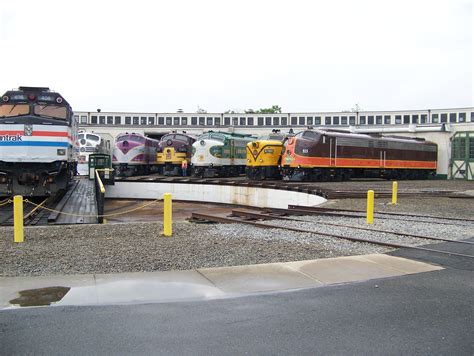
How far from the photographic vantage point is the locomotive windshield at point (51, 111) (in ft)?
54.8

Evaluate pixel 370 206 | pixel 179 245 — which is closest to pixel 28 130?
pixel 179 245

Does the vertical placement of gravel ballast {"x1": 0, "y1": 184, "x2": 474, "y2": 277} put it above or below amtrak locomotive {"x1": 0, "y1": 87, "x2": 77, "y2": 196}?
below

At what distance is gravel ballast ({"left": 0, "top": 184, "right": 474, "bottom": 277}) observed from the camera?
7.95m

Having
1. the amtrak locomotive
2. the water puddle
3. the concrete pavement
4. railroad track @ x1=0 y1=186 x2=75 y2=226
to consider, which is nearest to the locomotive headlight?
the amtrak locomotive

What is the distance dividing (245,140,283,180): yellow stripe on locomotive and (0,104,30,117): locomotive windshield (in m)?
17.1

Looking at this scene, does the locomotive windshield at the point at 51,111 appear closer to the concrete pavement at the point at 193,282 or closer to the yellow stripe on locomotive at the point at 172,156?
the concrete pavement at the point at 193,282

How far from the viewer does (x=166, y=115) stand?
209 feet

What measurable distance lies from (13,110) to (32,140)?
1.24 metres

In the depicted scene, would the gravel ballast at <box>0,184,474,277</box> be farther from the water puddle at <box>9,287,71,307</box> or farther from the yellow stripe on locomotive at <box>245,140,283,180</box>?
the yellow stripe on locomotive at <box>245,140,283,180</box>

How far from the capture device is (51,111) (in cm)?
1692

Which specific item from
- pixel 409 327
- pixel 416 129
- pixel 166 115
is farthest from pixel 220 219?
pixel 166 115

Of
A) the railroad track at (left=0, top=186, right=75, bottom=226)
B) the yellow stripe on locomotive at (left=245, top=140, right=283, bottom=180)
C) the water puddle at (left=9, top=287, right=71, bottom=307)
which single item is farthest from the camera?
the yellow stripe on locomotive at (left=245, top=140, right=283, bottom=180)

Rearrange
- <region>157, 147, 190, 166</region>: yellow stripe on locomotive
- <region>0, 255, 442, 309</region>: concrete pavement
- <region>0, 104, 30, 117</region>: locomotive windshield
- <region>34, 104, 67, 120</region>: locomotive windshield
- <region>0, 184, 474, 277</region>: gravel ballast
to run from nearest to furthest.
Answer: <region>0, 255, 442, 309</region>: concrete pavement < <region>0, 184, 474, 277</region>: gravel ballast < <region>0, 104, 30, 117</region>: locomotive windshield < <region>34, 104, 67, 120</region>: locomotive windshield < <region>157, 147, 190, 166</region>: yellow stripe on locomotive

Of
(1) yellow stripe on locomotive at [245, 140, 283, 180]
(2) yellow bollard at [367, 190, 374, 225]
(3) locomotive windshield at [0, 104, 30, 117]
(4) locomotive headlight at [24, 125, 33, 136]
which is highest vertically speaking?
(3) locomotive windshield at [0, 104, 30, 117]
